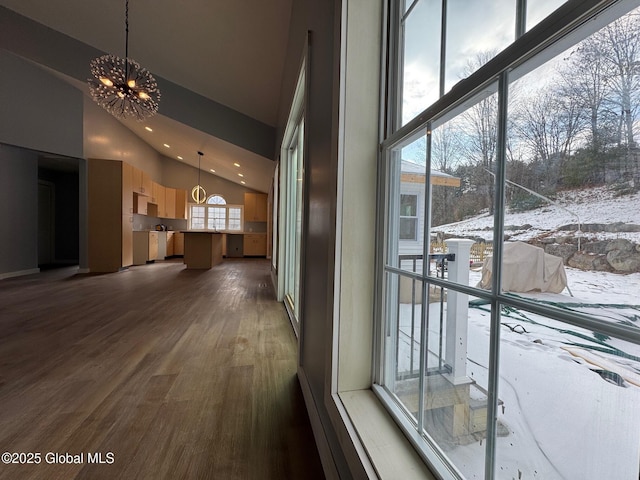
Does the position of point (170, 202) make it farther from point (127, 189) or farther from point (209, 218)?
point (127, 189)

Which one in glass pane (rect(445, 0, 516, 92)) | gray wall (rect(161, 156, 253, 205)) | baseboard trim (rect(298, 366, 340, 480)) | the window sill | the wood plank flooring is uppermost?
gray wall (rect(161, 156, 253, 205))

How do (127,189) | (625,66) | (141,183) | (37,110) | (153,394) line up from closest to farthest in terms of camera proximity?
1. (625,66)
2. (153,394)
3. (37,110)
4. (127,189)
5. (141,183)

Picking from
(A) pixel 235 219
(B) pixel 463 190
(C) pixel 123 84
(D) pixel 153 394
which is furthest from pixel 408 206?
(A) pixel 235 219

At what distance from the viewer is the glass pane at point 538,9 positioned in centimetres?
45

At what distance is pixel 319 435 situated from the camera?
1.19 m

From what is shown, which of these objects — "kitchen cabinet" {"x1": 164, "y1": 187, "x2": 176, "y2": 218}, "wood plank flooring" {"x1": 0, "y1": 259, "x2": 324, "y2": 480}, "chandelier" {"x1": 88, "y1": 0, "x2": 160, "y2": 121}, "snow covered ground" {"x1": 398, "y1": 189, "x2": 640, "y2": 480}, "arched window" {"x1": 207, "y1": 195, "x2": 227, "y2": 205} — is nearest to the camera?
"snow covered ground" {"x1": 398, "y1": 189, "x2": 640, "y2": 480}

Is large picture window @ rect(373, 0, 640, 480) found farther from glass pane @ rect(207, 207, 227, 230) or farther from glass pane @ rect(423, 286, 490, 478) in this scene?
glass pane @ rect(207, 207, 227, 230)

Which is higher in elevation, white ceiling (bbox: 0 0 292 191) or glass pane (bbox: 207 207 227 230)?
white ceiling (bbox: 0 0 292 191)

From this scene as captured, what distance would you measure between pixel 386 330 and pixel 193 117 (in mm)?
5706

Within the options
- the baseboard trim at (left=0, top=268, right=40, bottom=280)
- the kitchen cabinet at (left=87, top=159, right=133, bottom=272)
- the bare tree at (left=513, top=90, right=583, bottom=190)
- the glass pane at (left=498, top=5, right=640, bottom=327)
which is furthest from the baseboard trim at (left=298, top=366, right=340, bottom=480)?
the baseboard trim at (left=0, top=268, right=40, bottom=280)

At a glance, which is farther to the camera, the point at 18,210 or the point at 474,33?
the point at 18,210

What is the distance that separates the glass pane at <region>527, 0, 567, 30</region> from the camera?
0.45 m

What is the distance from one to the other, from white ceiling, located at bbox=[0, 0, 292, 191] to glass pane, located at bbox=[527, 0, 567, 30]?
318 cm

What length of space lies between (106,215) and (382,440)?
24.1ft
